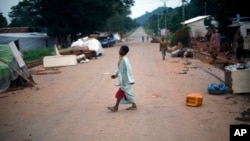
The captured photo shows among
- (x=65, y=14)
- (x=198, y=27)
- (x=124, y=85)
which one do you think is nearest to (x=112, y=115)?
(x=124, y=85)

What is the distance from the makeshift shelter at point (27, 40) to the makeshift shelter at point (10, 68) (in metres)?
16.6

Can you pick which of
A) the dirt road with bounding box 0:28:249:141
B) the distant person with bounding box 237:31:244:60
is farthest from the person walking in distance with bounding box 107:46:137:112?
the distant person with bounding box 237:31:244:60

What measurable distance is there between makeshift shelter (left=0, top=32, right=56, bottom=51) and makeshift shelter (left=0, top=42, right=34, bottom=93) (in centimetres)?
1660

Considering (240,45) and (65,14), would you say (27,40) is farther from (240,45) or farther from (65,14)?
(240,45)

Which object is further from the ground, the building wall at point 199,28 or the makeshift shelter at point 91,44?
the building wall at point 199,28

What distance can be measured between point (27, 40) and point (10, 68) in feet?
79.5

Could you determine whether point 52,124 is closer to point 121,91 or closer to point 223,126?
point 121,91

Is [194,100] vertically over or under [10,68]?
under

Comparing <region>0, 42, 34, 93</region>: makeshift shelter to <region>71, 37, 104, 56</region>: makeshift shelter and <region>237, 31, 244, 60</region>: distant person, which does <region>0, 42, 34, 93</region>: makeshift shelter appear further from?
<region>71, 37, 104, 56</region>: makeshift shelter

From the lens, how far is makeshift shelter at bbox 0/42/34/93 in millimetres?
11680

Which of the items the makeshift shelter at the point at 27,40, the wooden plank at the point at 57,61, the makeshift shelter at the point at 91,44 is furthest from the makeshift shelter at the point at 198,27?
the wooden plank at the point at 57,61

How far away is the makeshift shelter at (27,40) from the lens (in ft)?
100

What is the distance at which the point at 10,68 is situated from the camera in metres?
12.0

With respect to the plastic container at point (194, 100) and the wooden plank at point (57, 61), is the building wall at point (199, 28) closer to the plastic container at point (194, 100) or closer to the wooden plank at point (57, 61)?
the wooden plank at point (57, 61)
